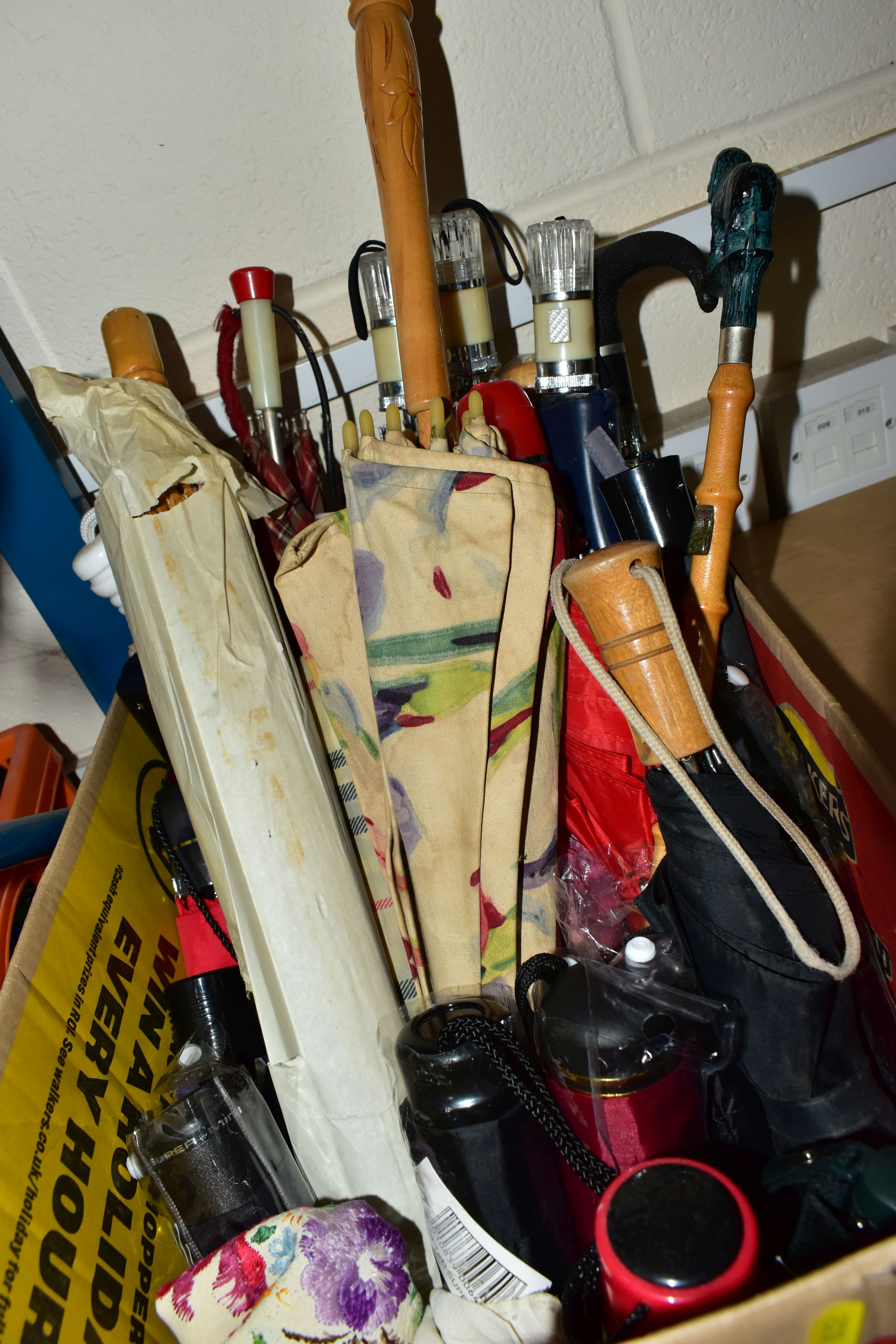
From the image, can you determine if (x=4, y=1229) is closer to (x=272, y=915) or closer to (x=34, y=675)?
(x=272, y=915)

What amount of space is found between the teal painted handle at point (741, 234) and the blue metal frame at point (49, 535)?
2.23ft

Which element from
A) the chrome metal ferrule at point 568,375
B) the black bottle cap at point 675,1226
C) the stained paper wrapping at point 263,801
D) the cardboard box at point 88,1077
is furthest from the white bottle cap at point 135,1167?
the chrome metal ferrule at point 568,375

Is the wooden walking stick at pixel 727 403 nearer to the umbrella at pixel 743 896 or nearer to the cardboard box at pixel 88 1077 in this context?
the umbrella at pixel 743 896

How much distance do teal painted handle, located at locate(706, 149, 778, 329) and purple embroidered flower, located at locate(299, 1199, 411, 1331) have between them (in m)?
0.70

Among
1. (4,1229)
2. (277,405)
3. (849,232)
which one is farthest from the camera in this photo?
(849,232)

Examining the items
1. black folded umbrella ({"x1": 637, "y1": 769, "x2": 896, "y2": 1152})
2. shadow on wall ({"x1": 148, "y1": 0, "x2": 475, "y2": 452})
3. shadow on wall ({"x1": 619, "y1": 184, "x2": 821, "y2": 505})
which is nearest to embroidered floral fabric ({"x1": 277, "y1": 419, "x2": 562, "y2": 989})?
black folded umbrella ({"x1": 637, "y1": 769, "x2": 896, "y2": 1152})

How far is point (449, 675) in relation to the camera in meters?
0.60

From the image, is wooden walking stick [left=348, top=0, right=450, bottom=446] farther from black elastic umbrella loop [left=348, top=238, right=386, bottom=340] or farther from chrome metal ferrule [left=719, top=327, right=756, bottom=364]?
chrome metal ferrule [left=719, top=327, right=756, bottom=364]

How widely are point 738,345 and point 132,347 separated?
1.76ft

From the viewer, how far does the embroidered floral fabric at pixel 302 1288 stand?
518mm

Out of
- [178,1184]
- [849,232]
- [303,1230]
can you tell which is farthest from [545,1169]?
[849,232]

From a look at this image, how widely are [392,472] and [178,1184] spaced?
1.78ft

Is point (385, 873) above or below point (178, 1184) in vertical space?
above

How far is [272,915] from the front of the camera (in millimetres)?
619
